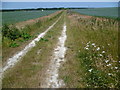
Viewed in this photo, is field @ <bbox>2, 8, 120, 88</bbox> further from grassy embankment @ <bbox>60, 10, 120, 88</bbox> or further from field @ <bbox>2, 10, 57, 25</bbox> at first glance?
field @ <bbox>2, 10, 57, 25</bbox>

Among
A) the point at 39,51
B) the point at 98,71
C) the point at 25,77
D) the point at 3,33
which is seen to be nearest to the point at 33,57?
the point at 39,51

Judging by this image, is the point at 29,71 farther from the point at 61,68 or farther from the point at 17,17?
the point at 17,17

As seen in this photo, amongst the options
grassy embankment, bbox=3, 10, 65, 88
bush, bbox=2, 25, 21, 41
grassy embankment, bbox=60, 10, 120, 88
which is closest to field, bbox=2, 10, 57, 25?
bush, bbox=2, 25, 21, 41

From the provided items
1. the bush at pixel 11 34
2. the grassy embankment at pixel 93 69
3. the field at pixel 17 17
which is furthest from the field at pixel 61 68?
the field at pixel 17 17

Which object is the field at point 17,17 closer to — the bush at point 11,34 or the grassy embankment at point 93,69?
the bush at point 11,34

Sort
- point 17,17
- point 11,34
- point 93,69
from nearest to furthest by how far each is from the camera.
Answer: point 93,69 < point 11,34 < point 17,17

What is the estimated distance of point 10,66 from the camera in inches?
310

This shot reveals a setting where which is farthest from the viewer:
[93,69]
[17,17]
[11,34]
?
[17,17]

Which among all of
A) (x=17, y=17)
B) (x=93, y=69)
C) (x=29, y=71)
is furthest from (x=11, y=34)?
(x=17, y=17)

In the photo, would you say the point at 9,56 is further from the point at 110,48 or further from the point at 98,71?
the point at 110,48

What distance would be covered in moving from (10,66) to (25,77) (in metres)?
1.75

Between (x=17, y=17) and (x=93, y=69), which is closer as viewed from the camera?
(x=93, y=69)

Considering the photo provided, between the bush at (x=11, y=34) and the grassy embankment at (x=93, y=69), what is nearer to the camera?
the grassy embankment at (x=93, y=69)

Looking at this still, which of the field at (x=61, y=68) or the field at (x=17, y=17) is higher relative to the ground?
the field at (x=17, y=17)
